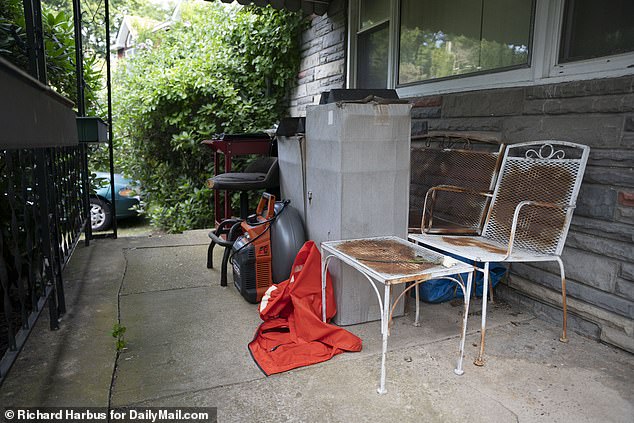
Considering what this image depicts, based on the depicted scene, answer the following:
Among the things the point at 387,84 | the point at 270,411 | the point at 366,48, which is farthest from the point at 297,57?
the point at 270,411

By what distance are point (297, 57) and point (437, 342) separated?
4306 mm

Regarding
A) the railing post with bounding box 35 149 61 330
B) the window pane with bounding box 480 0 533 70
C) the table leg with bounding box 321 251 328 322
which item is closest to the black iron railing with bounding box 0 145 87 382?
the railing post with bounding box 35 149 61 330

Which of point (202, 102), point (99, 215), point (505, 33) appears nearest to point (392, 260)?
point (505, 33)

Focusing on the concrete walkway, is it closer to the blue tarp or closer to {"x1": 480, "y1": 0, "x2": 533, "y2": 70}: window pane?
the blue tarp

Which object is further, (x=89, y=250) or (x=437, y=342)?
(x=89, y=250)

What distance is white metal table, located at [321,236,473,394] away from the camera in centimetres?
177

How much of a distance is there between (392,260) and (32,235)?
2.19m

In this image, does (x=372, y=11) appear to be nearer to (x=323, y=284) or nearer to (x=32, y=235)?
(x=323, y=284)

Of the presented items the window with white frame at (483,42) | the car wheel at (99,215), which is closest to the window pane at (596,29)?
the window with white frame at (483,42)

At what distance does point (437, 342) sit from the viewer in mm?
2244

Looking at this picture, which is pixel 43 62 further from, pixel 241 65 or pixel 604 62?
pixel 241 65

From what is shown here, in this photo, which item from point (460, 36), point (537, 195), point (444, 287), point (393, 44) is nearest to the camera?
point (537, 195)

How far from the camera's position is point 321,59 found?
5.02 meters

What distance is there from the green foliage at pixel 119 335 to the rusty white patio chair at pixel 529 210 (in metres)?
1.67
